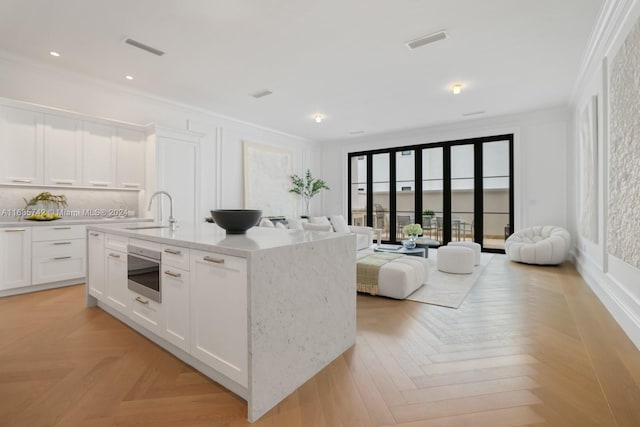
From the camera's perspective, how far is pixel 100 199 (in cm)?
461

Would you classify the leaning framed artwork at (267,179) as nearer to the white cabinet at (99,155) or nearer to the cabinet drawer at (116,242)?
the white cabinet at (99,155)

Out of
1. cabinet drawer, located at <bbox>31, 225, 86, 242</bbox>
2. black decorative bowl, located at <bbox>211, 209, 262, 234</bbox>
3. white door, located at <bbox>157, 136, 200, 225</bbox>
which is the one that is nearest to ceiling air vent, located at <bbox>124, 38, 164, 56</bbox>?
white door, located at <bbox>157, 136, 200, 225</bbox>

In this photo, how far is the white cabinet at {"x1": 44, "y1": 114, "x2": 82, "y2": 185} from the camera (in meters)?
3.88

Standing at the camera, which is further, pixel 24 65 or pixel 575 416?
pixel 24 65

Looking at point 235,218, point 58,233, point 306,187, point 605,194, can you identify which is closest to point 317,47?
point 235,218

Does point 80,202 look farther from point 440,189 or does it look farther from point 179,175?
point 440,189

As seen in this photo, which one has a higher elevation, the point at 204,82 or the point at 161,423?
the point at 204,82

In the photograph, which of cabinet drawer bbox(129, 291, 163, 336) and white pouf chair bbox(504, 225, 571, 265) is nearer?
cabinet drawer bbox(129, 291, 163, 336)

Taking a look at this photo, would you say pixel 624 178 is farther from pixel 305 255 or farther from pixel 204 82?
pixel 204 82

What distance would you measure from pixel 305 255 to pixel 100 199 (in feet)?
14.2

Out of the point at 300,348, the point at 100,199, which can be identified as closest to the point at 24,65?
the point at 100,199

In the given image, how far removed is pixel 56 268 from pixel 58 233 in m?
0.43

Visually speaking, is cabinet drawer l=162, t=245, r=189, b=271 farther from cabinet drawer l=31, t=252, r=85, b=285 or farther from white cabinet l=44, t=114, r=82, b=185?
white cabinet l=44, t=114, r=82, b=185

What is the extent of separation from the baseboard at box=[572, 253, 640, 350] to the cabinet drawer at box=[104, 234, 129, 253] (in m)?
3.97
